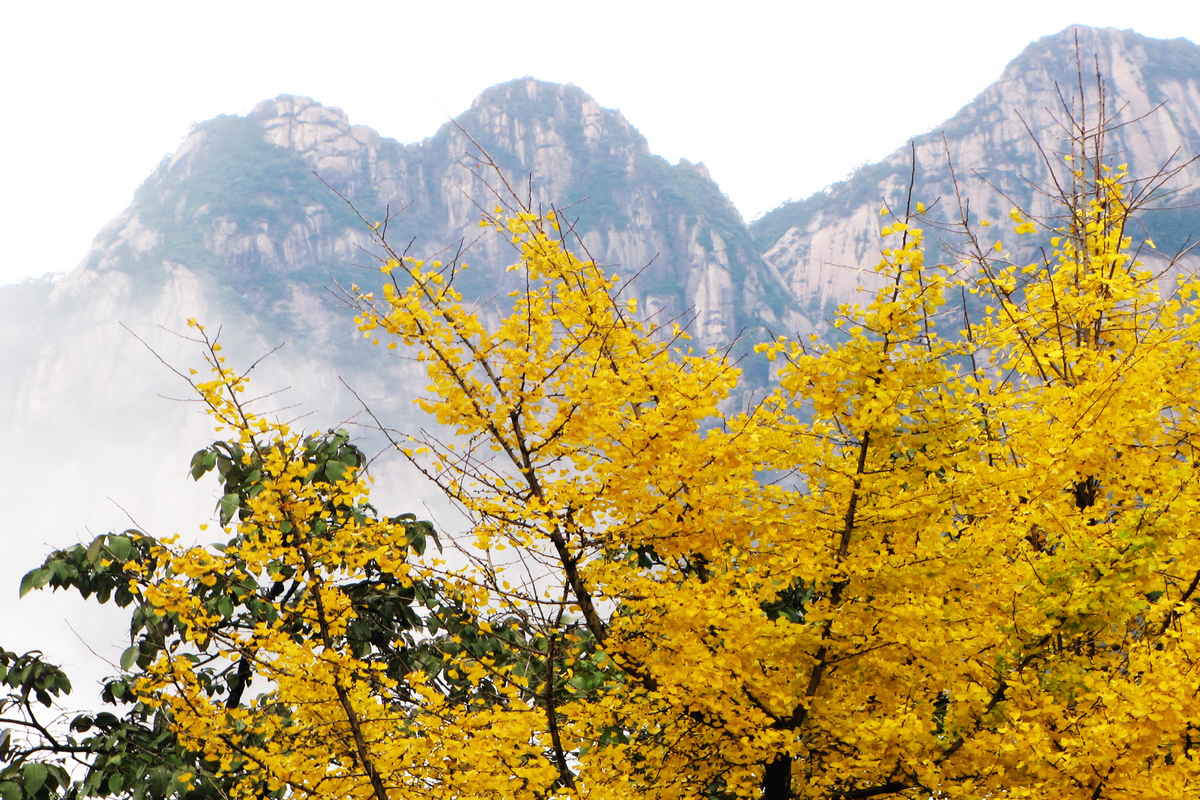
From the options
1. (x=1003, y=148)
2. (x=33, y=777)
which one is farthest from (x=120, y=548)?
(x=1003, y=148)

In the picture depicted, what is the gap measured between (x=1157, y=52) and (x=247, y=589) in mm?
134171

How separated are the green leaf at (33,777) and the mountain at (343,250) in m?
85.3

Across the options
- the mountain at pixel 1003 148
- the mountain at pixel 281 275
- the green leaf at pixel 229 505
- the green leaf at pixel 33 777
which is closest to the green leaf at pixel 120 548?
the green leaf at pixel 229 505

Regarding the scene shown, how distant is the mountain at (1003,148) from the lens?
100938 millimetres

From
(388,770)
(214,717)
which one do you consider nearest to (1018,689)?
(388,770)

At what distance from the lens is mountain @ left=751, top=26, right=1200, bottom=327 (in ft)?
331

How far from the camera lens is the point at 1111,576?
3.73m

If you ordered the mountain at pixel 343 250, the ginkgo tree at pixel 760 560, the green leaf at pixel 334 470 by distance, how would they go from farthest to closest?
the mountain at pixel 343 250
the green leaf at pixel 334 470
the ginkgo tree at pixel 760 560

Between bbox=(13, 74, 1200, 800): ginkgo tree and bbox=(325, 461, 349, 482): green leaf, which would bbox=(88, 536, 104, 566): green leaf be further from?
bbox=(325, 461, 349, 482): green leaf

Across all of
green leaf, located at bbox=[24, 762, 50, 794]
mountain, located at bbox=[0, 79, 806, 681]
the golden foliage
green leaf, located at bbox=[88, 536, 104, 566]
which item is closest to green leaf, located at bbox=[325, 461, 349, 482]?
the golden foliage

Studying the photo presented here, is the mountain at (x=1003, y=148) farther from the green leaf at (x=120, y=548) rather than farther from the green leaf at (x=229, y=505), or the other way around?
the green leaf at (x=120, y=548)

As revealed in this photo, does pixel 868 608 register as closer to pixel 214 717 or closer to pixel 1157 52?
pixel 214 717

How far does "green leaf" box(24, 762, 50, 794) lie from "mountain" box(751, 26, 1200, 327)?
99155mm

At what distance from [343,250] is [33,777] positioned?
129 meters
